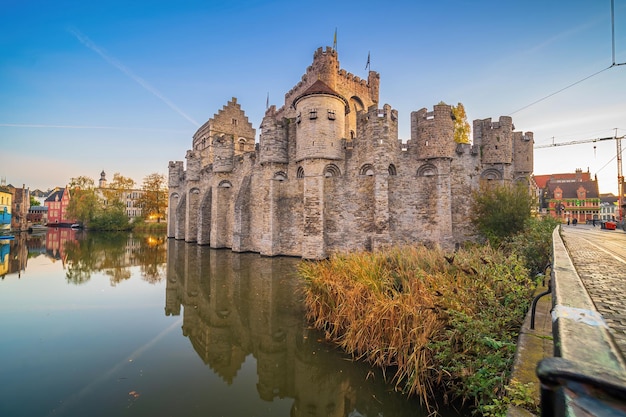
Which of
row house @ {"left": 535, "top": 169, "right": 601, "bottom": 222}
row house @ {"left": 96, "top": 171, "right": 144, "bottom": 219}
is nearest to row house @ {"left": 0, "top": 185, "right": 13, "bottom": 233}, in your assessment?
row house @ {"left": 96, "top": 171, "right": 144, "bottom": 219}

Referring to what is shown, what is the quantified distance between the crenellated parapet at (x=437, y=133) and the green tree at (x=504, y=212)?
3.25 meters

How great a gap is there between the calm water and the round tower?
27.9 ft

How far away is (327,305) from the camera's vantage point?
7590mm

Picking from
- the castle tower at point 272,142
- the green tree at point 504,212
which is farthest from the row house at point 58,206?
the green tree at point 504,212

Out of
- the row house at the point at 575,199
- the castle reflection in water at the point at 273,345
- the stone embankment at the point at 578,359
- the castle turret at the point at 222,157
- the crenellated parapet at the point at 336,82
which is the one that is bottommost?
the castle reflection in water at the point at 273,345

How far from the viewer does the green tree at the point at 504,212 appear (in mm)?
13906

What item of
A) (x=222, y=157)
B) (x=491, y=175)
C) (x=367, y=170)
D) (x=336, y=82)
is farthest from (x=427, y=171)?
(x=222, y=157)

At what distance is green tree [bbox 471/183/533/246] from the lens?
13.9 metres

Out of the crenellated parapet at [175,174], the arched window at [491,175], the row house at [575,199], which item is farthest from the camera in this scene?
the row house at [575,199]

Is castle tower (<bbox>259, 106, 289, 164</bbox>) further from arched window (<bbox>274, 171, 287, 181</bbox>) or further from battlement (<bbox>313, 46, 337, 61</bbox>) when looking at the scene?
battlement (<bbox>313, 46, 337, 61</bbox>)

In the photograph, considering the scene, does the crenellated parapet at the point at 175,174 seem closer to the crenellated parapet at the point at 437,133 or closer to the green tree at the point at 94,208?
the green tree at the point at 94,208

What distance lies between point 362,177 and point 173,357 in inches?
526

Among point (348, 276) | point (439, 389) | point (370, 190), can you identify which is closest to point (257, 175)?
point (370, 190)

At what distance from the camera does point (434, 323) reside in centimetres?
519
